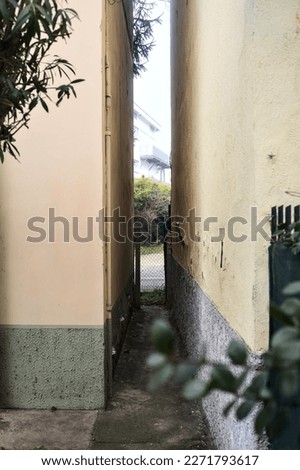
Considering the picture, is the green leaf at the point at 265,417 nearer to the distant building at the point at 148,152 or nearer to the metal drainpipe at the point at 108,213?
the metal drainpipe at the point at 108,213

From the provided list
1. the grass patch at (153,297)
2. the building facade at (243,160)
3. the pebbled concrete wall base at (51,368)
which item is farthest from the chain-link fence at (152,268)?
the building facade at (243,160)

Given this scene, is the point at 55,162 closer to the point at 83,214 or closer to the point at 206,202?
the point at 83,214

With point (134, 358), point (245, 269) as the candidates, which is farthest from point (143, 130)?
point (245, 269)

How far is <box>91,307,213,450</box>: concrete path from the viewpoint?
3998 mm

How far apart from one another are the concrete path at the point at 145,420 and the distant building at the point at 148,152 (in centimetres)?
3285

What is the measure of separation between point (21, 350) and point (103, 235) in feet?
4.54

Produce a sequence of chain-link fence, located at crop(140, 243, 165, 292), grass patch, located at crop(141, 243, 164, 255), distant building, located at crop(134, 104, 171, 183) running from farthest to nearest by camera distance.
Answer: distant building, located at crop(134, 104, 171, 183) < grass patch, located at crop(141, 243, 164, 255) < chain-link fence, located at crop(140, 243, 165, 292)

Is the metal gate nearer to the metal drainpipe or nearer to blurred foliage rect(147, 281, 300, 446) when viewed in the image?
blurred foliage rect(147, 281, 300, 446)

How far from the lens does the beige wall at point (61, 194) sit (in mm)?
4723

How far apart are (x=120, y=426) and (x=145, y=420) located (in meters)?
0.27

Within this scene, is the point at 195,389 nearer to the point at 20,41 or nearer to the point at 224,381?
the point at 224,381

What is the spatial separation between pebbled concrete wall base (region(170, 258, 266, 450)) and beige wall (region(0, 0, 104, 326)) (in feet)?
3.59

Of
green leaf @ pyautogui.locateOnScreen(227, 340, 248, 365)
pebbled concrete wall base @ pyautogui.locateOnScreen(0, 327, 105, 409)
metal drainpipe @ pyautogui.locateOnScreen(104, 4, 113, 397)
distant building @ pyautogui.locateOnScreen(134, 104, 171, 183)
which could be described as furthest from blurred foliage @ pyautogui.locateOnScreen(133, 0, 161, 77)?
distant building @ pyautogui.locateOnScreen(134, 104, 171, 183)

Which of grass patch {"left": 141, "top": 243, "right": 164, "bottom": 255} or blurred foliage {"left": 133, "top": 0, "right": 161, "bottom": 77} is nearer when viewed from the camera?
blurred foliage {"left": 133, "top": 0, "right": 161, "bottom": 77}
